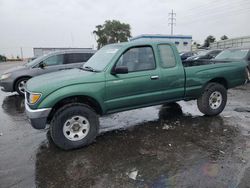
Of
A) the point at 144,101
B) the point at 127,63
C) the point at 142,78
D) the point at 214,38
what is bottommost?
the point at 144,101

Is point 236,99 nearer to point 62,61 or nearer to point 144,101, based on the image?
point 144,101

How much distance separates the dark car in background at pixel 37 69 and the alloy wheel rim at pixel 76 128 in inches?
211

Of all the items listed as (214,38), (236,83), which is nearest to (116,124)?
(236,83)

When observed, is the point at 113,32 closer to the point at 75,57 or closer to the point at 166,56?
the point at 75,57

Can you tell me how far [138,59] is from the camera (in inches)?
188

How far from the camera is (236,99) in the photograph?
7926mm

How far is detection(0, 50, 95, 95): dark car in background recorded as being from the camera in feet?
28.6

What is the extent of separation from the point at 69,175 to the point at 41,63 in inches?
261

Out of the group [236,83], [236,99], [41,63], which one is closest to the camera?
[236,83]

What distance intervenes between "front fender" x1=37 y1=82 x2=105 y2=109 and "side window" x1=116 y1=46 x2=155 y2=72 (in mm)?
690

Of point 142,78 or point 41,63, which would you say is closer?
point 142,78

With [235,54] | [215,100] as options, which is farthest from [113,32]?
[215,100]

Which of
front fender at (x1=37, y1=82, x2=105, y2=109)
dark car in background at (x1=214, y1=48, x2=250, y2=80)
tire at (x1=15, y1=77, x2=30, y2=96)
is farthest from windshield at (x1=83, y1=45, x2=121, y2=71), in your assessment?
dark car in background at (x1=214, y1=48, x2=250, y2=80)

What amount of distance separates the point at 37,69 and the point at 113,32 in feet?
202
